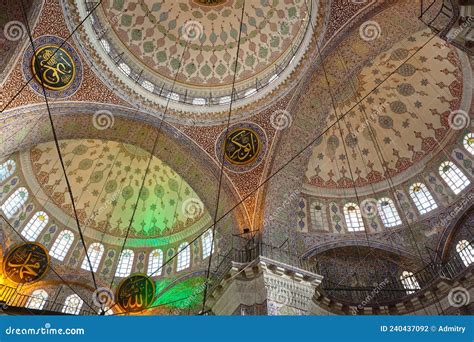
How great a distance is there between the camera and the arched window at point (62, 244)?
11.9 m

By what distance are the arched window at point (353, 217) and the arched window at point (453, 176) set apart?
103 inches

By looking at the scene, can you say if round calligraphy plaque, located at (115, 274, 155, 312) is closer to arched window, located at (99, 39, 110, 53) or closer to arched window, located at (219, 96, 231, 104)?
arched window, located at (219, 96, 231, 104)

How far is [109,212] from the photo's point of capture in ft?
42.9

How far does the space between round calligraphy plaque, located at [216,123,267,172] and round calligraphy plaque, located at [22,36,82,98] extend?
407 cm

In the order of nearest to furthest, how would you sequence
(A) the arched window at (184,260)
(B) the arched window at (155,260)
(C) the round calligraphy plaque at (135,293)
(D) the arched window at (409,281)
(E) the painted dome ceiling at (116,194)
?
(D) the arched window at (409,281)
(C) the round calligraphy plaque at (135,293)
(E) the painted dome ceiling at (116,194)
(A) the arched window at (184,260)
(B) the arched window at (155,260)

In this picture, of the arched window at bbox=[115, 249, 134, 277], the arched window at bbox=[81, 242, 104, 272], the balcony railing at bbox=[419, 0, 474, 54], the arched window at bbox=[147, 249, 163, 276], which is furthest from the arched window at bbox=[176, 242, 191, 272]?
the balcony railing at bbox=[419, 0, 474, 54]

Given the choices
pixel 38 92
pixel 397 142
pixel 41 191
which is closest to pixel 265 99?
pixel 397 142

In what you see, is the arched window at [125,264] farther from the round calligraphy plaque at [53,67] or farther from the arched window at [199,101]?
the round calligraphy plaque at [53,67]

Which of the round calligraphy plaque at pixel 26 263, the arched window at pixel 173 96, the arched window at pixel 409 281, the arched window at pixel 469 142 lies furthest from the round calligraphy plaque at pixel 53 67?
the arched window at pixel 469 142

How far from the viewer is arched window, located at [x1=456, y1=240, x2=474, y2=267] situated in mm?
8938

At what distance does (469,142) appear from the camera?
10.1m

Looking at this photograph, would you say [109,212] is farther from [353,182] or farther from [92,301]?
[353,182]

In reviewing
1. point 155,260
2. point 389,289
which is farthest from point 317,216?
point 155,260

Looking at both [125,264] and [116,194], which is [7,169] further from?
[125,264]
